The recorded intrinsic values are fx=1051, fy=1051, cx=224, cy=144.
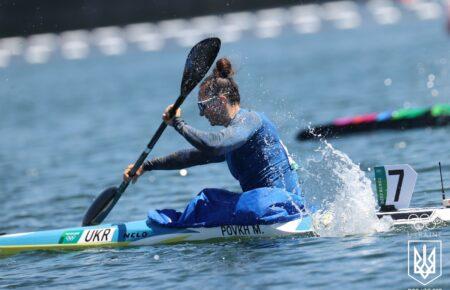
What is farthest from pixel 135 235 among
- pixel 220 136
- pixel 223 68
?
pixel 223 68

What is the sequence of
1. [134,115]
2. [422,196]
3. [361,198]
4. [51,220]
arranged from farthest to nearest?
[134,115]
[51,220]
[422,196]
[361,198]

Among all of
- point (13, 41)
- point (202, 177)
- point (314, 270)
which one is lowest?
point (314, 270)

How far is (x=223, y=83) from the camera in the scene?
9828 millimetres

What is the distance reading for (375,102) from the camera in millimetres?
24672

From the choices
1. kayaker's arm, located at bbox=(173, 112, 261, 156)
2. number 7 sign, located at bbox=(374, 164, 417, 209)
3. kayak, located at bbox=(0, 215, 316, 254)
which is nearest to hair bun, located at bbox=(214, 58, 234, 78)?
kayaker's arm, located at bbox=(173, 112, 261, 156)

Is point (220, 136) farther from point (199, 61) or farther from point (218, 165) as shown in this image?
point (218, 165)

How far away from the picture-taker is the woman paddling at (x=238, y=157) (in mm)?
9664

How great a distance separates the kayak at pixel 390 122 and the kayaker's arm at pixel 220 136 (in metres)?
8.16

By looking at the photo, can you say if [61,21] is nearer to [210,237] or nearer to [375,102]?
[375,102]

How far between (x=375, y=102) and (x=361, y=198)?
587 inches

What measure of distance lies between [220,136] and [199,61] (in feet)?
4.61

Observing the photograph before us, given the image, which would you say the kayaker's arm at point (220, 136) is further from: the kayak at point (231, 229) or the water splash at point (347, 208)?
the water splash at point (347, 208)

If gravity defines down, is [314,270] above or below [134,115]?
below

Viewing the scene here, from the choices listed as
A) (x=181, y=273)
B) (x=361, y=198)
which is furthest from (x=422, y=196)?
(x=181, y=273)
